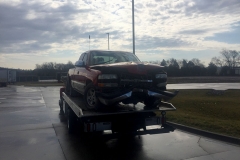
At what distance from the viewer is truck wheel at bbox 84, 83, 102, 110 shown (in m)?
6.49

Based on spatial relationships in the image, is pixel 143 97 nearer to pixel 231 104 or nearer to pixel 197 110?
pixel 197 110

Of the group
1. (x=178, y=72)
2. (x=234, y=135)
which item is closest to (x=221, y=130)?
(x=234, y=135)

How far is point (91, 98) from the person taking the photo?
22.3 feet

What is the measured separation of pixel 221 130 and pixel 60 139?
4.85 m

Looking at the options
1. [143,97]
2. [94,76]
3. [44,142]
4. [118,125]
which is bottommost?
[44,142]

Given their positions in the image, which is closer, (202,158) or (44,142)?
(202,158)

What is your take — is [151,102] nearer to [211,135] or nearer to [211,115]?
[211,135]

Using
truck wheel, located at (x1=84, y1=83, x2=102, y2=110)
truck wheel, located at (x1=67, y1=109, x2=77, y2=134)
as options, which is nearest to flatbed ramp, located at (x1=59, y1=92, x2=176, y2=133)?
truck wheel, located at (x1=84, y1=83, x2=102, y2=110)

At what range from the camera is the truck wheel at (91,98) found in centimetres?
649

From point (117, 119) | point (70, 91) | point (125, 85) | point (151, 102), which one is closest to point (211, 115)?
point (70, 91)

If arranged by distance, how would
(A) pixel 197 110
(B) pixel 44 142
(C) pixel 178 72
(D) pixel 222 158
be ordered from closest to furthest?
(D) pixel 222 158
(B) pixel 44 142
(A) pixel 197 110
(C) pixel 178 72

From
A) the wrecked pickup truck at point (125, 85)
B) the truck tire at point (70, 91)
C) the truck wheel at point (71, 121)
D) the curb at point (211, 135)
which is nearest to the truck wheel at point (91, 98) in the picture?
the wrecked pickup truck at point (125, 85)

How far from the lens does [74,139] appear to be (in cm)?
824

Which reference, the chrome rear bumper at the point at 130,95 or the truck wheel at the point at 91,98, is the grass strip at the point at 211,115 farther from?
the truck wheel at the point at 91,98
